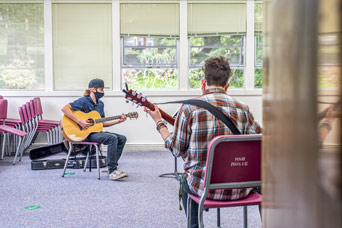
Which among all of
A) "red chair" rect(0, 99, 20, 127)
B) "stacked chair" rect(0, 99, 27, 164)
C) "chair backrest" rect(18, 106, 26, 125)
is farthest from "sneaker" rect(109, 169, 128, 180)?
"red chair" rect(0, 99, 20, 127)

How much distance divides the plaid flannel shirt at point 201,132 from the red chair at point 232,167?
0.23ft

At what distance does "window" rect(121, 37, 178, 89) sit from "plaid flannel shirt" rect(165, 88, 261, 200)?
4.77 metres

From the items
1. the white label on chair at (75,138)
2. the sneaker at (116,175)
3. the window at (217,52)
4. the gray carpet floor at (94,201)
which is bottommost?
the gray carpet floor at (94,201)

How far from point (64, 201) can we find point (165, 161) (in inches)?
88.3

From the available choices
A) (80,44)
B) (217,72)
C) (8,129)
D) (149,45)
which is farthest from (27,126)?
(217,72)

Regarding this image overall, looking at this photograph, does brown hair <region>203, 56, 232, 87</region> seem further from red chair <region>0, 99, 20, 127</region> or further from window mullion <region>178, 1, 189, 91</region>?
window mullion <region>178, 1, 189, 91</region>

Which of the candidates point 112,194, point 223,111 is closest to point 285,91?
point 223,111

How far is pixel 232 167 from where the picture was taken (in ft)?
5.89

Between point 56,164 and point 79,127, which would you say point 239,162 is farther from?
point 56,164

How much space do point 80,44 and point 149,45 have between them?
114 centimetres

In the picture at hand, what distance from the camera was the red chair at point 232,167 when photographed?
1728 mm

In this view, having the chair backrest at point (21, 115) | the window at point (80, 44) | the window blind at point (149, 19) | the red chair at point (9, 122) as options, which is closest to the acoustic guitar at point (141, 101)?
the chair backrest at point (21, 115)

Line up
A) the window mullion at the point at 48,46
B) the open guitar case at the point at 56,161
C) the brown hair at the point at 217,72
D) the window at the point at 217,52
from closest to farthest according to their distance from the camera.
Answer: the brown hair at the point at 217,72 < the open guitar case at the point at 56,161 < the window mullion at the point at 48,46 < the window at the point at 217,52

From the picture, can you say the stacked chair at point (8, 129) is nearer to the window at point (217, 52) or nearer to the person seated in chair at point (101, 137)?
the person seated in chair at point (101, 137)
